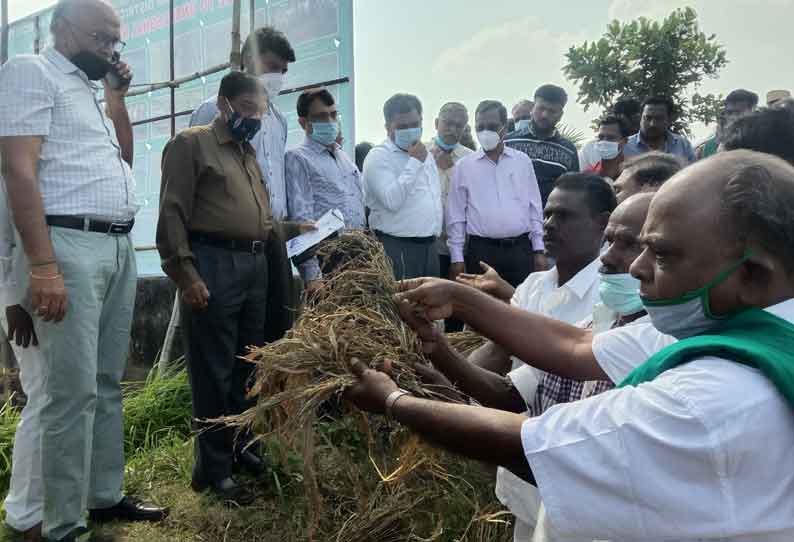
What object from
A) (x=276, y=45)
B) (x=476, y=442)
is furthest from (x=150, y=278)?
(x=476, y=442)

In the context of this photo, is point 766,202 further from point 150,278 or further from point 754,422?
point 150,278

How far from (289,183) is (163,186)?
1.15 metres

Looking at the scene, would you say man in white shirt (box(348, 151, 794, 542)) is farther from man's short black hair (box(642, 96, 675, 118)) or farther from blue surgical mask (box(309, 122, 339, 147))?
man's short black hair (box(642, 96, 675, 118))

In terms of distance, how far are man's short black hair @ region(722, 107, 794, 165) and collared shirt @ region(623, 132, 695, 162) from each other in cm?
347

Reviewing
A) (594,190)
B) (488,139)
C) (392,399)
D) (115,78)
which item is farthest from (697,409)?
(488,139)

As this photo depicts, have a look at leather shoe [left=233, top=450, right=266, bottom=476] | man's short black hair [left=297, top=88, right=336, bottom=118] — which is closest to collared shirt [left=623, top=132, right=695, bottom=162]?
man's short black hair [left=297, top=88, right=336, bottom=118]

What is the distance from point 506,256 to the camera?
540 centimetres

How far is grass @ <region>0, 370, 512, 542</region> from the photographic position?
9.02 ft

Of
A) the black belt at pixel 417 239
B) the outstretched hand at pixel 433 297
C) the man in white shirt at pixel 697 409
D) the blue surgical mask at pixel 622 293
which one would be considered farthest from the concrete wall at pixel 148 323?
the man in white shirt at pixel 697 409

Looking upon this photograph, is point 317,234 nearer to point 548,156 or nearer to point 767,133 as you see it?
point 767,133

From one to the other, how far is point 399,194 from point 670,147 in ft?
7.74

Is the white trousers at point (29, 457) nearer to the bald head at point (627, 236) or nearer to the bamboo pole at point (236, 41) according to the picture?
the bald head at point (627, 236)

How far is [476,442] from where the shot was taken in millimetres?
1374

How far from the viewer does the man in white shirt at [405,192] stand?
505cm
